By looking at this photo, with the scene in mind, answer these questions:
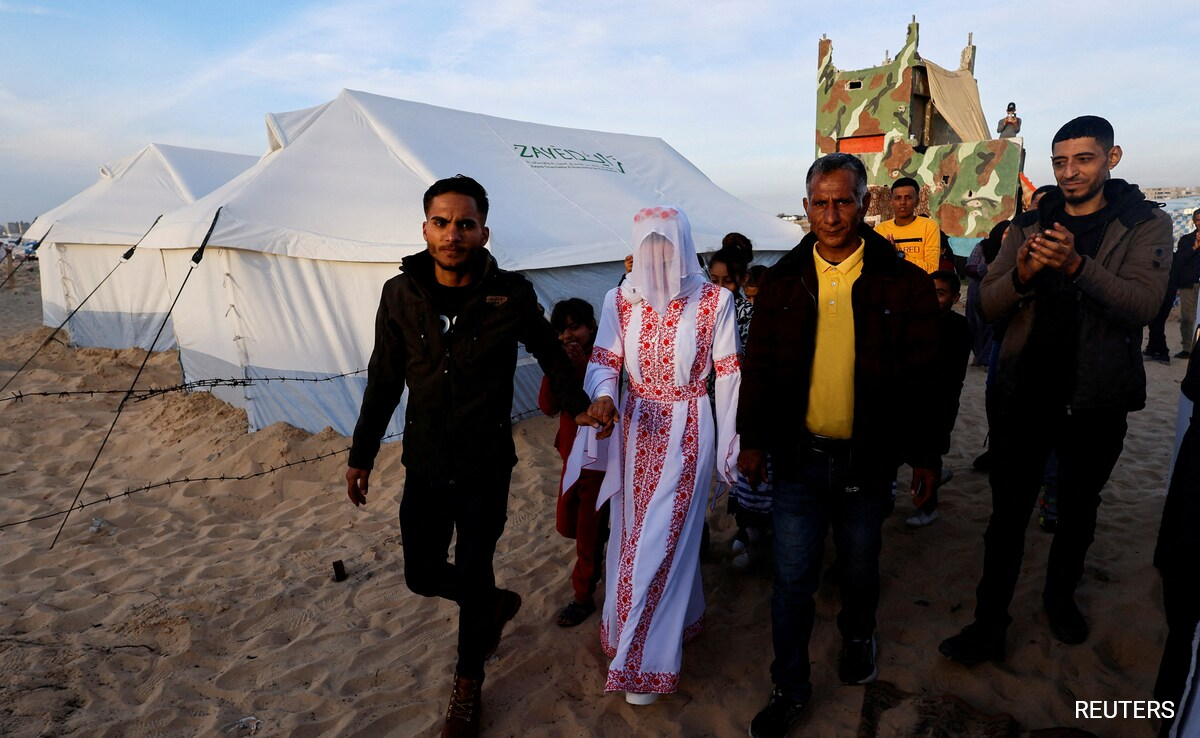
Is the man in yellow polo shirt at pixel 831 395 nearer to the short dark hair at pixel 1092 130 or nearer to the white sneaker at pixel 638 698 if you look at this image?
the white sneaker at pixel 638 698

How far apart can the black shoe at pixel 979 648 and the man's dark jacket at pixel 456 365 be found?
64.5 inches

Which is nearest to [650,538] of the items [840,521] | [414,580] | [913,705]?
[840,521]

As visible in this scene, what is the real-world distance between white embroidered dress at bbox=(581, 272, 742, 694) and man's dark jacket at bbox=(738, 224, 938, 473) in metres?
0.22

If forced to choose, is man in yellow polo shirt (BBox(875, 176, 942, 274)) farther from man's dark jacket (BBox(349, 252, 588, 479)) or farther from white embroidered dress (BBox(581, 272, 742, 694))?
man's dark jacket (BBox(349, 252, 588, 479))

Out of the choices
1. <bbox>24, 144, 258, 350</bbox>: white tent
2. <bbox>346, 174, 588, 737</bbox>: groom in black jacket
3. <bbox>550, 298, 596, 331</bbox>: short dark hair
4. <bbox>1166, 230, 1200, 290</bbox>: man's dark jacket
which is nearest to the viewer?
<bbox>346, 174, 588, 737</bbox>: groom in black jacket

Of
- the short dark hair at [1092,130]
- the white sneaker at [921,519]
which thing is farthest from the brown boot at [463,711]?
the short dark hair at [1092,130]

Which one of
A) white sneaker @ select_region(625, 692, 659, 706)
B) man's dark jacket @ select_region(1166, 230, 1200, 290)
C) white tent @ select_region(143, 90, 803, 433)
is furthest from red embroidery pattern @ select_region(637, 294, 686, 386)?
man's dark jacket @ select_region(1166, 230, 1200, 290)

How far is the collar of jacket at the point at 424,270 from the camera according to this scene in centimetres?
224

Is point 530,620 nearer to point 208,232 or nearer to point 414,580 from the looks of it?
point 414,580

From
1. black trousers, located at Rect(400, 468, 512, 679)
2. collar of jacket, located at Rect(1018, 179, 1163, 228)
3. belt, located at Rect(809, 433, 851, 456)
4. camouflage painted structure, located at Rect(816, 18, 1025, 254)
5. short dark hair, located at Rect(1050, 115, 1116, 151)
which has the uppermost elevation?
camouflage painted structure, located at Rect(816, 18, 1025, 254)

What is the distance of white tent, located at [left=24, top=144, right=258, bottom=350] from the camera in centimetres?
980

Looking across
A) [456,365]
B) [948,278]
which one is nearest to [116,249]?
[456,365]

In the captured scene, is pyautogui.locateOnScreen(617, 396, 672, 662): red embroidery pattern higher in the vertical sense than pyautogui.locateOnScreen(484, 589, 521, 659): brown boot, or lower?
higher

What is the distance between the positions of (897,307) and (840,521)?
0.75 m
